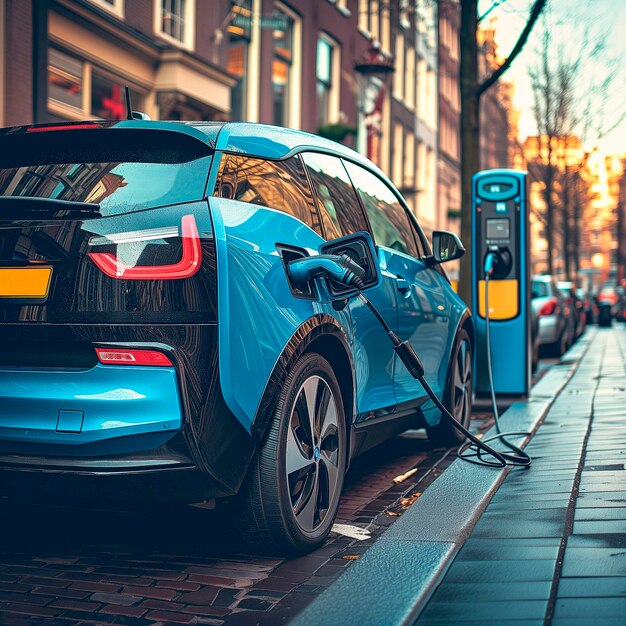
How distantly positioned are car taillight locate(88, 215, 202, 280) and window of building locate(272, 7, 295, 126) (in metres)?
18.5

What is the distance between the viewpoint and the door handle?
5.31m

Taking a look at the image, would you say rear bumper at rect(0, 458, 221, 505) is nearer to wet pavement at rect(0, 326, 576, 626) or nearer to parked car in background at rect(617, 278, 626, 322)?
wet pavement at rect(0, 326, 576, 626)

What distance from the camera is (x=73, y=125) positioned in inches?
153

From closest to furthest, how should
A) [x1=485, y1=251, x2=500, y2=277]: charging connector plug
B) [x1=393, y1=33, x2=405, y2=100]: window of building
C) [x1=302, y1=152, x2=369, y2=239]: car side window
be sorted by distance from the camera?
[x1=302, y1=152, x2=369, y2=239]: car side window → [x1=485, y1=251, x2=500, y2=277]: charging connector plug → [x1=393, y1=33, x2=405, y2=100]: window of building

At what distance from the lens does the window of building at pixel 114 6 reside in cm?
1483

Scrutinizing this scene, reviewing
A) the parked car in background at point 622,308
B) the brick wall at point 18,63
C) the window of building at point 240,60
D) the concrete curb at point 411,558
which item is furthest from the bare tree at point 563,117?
the concrete curb at point 411,558

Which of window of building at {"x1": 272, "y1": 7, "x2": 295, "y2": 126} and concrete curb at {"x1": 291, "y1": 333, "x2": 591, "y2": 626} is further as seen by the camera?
window of building at {"x1": 272, "y1": 7, "x2": 295, "y2": 126}

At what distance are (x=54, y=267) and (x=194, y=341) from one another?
560 millimetres

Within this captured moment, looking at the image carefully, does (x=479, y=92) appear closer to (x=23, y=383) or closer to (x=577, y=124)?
(x=23, y=383)

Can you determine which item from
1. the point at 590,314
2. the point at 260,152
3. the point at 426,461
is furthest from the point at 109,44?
the point at 590,314

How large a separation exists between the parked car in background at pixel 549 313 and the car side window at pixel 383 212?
1025 centimetres

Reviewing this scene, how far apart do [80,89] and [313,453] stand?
11.6 m

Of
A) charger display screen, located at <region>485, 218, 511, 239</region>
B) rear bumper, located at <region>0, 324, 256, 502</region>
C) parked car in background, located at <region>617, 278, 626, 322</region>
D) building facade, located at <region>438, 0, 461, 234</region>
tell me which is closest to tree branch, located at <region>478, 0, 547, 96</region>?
charger display screen, located at <region>485, 218, 511, 239</region>

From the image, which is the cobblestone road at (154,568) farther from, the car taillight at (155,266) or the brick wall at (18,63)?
the brick wall at (18,63)
